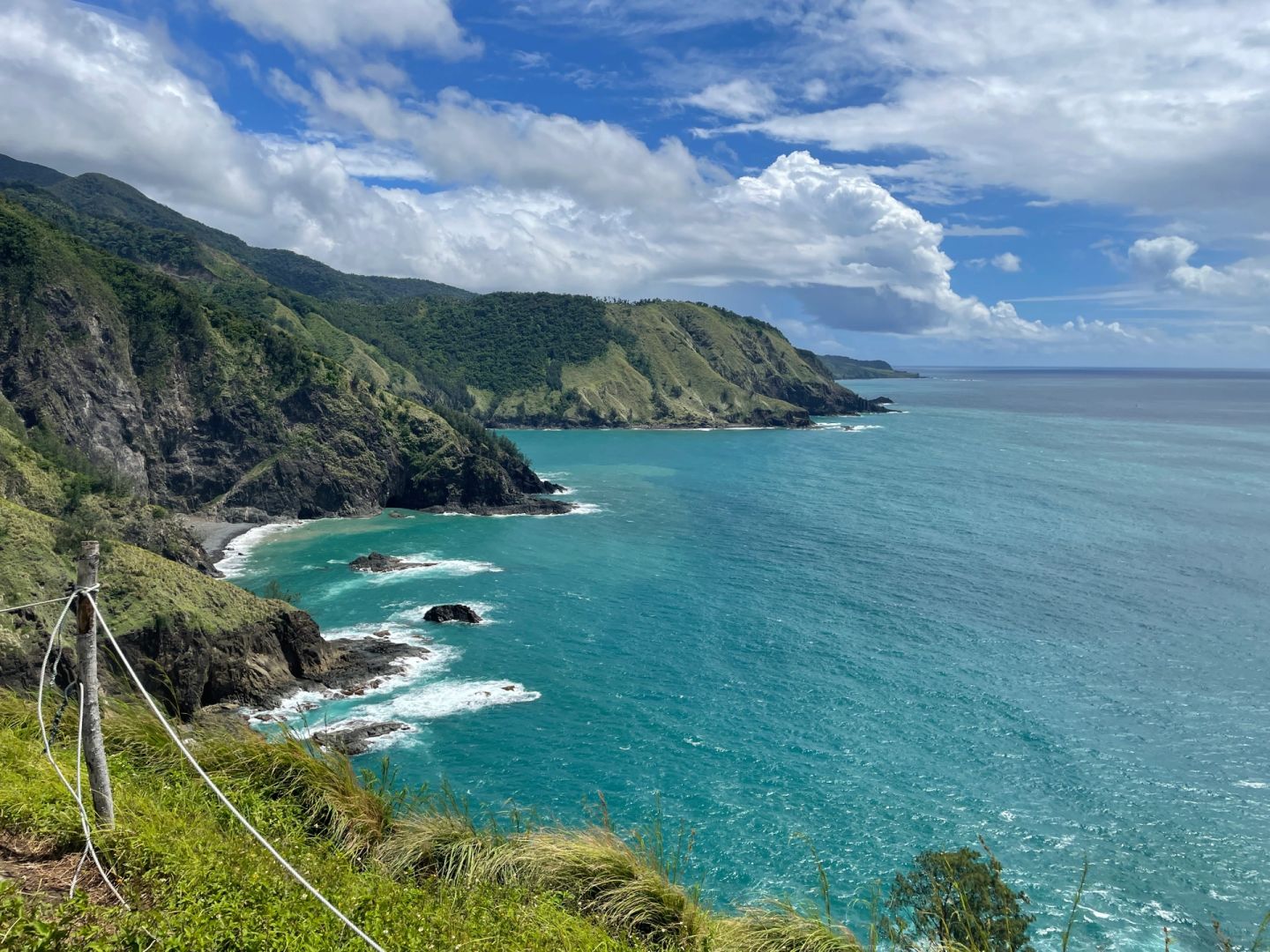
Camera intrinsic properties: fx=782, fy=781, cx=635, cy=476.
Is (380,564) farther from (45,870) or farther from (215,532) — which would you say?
(45,870)

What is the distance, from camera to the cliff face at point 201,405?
8831 centimetres

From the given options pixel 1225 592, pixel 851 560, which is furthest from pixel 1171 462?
pixel 851 560

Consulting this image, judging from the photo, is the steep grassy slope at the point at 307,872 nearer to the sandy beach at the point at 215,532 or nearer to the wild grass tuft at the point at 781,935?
the wild grass tuft at the point at 781,935

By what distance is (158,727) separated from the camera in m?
12.2

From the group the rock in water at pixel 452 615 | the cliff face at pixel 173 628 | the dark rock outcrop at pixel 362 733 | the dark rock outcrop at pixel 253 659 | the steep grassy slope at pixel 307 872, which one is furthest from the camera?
the rock in water at pixel 452 615

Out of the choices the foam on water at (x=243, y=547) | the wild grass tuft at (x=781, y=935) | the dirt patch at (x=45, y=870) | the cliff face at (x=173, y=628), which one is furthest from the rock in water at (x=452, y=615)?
the wild grass tuft at (x=781, y=935)

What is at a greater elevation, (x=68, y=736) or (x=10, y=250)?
(x=10, y=250)

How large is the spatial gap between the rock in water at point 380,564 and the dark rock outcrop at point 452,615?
15995 mm

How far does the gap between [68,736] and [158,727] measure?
173 centimetres

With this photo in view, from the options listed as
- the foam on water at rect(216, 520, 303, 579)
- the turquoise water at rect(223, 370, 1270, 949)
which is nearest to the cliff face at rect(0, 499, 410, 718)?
the turquoise water at rect(223, 370, 1270, 949)

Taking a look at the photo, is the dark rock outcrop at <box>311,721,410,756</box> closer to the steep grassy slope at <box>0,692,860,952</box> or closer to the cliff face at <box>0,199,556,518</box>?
the steep grassy slope at <box>0,692,860,952</box>

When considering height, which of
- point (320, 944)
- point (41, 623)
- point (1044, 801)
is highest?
point (320, 944)

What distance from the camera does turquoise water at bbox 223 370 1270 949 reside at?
31.2m

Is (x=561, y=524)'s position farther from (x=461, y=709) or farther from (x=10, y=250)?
(x=10, y=250)
